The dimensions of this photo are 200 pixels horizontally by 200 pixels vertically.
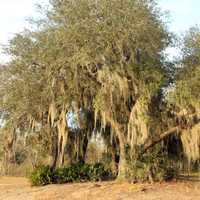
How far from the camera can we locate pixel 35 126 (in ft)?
68.1

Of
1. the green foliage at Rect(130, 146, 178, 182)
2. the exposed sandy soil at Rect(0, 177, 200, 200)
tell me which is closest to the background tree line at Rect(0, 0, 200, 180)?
the green foliage at Rect(130, 146, 178, 182)

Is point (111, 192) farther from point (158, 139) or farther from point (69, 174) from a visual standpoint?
point (69, 174)

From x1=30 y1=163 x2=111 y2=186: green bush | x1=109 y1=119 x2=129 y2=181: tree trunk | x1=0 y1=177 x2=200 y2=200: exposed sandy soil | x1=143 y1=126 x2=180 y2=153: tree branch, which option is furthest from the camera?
x1=30 y1=163 x2=111 y2=186: green bush

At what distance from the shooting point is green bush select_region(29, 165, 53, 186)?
66.8 feet

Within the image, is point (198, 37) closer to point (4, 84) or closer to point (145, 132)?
point (145, 132)

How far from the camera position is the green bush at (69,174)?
20.5m

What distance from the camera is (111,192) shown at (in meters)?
16.8

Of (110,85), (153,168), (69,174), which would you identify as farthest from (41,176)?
(110,85)

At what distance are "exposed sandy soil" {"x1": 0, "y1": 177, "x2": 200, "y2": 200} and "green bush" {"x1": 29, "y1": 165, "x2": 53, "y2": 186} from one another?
78 centimetres

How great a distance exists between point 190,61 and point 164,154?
143 inches

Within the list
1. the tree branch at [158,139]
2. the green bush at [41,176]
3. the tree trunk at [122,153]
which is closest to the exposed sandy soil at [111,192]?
the tree trunk at [122,153]

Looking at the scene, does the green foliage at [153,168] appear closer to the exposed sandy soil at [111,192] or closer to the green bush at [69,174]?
the exposed sandy soil at [111,192]

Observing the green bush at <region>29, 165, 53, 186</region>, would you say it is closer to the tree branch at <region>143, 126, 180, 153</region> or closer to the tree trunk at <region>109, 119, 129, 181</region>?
the tree trunk at <region>109, 119, 129, 181</region>

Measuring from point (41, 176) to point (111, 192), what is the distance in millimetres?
4518
